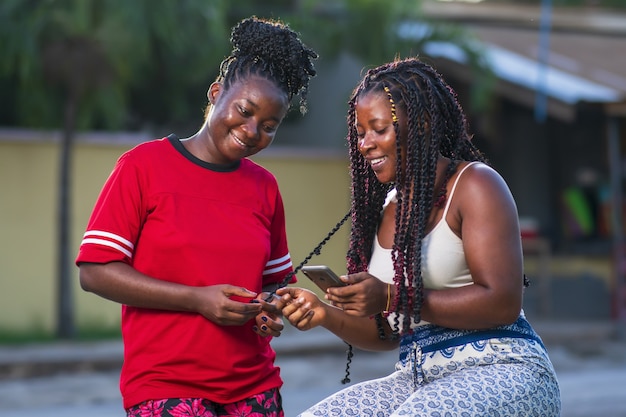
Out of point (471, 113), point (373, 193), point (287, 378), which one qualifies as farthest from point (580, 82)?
point (373, 193)

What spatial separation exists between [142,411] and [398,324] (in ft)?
2.56

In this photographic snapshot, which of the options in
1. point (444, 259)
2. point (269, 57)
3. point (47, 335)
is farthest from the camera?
point (47, 335)

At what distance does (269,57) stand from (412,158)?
1.95 feet

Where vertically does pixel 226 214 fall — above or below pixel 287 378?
above

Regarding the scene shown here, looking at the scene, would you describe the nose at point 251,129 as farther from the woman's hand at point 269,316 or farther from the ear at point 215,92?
the woman's hand at point 269,316

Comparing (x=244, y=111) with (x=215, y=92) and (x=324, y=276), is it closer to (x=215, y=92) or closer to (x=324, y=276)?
(x=215, y=92)

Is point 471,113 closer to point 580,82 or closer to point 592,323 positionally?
point 580,82

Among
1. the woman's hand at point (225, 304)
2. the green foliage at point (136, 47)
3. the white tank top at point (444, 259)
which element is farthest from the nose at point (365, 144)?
the green foliage at point (136, 47)

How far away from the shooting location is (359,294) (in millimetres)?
2717

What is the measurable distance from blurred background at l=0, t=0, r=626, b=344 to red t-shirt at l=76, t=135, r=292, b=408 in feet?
23.7

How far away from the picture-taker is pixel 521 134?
1490 cm

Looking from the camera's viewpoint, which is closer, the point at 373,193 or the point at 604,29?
the point at 373,193

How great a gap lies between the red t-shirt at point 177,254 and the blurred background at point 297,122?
724 centimetres

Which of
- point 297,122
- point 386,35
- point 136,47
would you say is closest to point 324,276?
point 136,47
